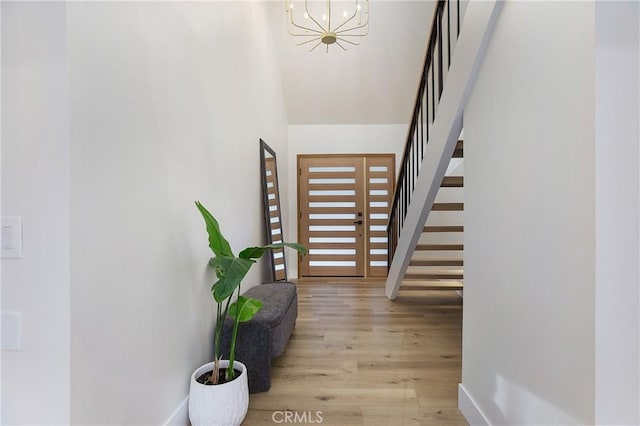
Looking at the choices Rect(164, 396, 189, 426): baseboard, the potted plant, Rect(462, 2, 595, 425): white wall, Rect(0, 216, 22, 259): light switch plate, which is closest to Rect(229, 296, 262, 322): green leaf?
the potted plant

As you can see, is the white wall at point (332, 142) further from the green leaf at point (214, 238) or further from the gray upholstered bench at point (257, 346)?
the green leaf at point (214, 238)

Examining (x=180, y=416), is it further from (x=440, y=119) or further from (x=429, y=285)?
(x=429, y=285)

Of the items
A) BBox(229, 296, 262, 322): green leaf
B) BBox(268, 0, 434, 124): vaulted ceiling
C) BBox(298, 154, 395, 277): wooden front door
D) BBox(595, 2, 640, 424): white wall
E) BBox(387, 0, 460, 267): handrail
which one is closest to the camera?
BBox(595, 2, 640, 424): white wall

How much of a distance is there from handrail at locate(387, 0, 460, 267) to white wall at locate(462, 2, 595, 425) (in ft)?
2.70

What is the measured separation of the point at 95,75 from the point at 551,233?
1.59m

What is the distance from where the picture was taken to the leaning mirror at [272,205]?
3811 millimetres

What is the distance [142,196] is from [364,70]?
166 inches

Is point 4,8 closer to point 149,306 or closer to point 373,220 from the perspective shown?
point 149,306

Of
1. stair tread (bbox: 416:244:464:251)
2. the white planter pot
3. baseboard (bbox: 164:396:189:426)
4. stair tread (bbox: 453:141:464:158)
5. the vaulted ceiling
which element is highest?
the vaulted ceiling

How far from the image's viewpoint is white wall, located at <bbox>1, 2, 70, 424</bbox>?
3.25ft

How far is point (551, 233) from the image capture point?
1.04m

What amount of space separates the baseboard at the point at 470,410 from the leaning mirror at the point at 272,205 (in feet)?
8.47

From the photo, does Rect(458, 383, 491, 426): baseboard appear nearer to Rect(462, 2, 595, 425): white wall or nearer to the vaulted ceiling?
Rect(462, 2, 595, 425): white wall

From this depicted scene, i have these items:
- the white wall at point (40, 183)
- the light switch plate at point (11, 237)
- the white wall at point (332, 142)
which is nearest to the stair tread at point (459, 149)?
the white wall at point (40, 183)
